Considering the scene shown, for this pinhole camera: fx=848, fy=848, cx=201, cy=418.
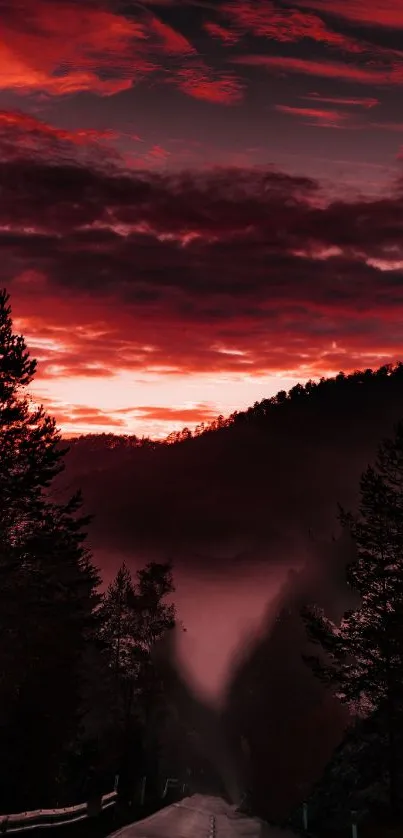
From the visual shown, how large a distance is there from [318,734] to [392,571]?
63570 mm

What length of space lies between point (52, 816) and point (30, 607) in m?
12.4

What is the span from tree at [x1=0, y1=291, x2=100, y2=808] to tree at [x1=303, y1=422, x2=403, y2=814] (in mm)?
10691

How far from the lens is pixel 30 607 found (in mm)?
35906

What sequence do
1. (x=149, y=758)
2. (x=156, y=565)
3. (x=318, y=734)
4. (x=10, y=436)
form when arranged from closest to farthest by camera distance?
1. (x=10, y=436)
2. (x=149, y=758)
3. (x=156, y=565)
4. (x=318, y=734)

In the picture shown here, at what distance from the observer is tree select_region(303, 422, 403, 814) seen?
32.6 metres

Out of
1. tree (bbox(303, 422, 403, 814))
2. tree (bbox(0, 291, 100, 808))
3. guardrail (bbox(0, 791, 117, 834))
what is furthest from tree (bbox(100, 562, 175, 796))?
guardrail (bbox(0, 791, 117, 834))

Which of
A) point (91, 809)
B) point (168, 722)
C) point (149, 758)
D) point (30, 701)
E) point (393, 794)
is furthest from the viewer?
point (168, 722)

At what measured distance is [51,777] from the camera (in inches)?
1096

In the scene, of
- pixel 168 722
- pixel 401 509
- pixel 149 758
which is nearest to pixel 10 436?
pixel 401 509

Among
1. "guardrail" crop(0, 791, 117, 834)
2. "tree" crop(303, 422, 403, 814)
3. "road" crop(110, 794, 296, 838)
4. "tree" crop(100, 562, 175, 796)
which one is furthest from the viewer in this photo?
"tree" crop(100, 562, 175, 796)

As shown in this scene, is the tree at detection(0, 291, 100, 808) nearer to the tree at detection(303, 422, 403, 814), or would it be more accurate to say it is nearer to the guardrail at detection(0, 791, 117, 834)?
the guardrail at detection(0, 791, 117, 834)

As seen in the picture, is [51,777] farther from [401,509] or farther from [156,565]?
[156,565]

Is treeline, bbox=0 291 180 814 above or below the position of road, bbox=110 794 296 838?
above

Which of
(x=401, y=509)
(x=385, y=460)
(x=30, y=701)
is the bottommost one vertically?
(x=30, y=701)
